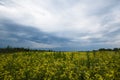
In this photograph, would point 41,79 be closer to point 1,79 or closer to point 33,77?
point 33,77

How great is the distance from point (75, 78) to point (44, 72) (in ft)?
9.89

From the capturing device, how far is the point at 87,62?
19703mm

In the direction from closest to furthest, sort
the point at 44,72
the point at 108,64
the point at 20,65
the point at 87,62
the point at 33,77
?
1. the point at 33,77
2. the point at 44,72
3. the point at 108,64
4. the point at 87,62
5. the point at 20,65

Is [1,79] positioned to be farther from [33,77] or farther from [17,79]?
[33,77]

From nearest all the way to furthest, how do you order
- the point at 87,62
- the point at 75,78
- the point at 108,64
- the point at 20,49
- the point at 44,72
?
1. the point at 75,78
2. the point at 44,72
3. the point at 108,64
4. the point at 87,62
5. the point at 20,49

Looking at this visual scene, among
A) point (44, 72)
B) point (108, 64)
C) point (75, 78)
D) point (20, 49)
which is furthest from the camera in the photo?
point (20, 49)

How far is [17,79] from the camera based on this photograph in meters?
15.8

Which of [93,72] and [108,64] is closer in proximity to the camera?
[93,72]

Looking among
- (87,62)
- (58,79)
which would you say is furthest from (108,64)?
(58,79)

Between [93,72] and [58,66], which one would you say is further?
[58,66]

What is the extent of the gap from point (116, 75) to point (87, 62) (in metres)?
4.82

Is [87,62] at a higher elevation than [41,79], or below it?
higher

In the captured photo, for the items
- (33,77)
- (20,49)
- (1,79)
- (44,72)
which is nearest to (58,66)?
(44,72)

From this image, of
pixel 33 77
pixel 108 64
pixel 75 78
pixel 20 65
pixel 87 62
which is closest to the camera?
pixel 75 78
